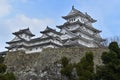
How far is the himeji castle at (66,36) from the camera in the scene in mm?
54375

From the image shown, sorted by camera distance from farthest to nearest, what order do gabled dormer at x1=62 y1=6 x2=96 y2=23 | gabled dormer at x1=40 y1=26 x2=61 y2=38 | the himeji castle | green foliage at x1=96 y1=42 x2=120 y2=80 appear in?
gabled dormer at x1=62 y1=6 x2=96 y2=23 < gabled dormer at x1=40 y1=26 x2=61 y2=38 < the himeji castle < green foliage at x1=96 y1=42 x2=120 y2=80

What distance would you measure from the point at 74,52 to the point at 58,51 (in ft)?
4.19

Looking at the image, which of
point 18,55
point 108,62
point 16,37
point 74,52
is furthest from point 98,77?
point 16,37

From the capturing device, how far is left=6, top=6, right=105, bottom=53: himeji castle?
178ft

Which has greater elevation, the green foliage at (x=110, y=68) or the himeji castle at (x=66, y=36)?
the himeji castle at (x=66, y=36)

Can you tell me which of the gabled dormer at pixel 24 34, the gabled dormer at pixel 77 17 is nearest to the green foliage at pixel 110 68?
the gabled dormer at pixel 24 34

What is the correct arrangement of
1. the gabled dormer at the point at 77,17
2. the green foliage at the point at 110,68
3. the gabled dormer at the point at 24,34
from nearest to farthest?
the green foliage at the point at 110,68 < the gabled dormer at the point at 24,34 < the gabled dormer at the point at 77,17

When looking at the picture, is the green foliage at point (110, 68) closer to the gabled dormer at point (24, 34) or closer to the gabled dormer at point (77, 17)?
the gabled dormer at point (24, 34)

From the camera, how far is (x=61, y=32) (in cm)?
5800

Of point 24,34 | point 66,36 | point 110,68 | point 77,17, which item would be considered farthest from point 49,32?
point 110,68

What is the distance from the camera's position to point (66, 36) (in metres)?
55.8

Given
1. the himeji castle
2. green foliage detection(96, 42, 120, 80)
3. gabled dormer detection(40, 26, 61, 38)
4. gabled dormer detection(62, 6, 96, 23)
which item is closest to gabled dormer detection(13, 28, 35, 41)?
the himeji castle

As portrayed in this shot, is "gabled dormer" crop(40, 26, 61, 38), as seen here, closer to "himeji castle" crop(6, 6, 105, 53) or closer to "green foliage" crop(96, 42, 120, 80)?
"himeji castle" crop(6, 6, 105, 53)

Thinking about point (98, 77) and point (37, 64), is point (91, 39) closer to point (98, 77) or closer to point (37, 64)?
point (37, 64)
